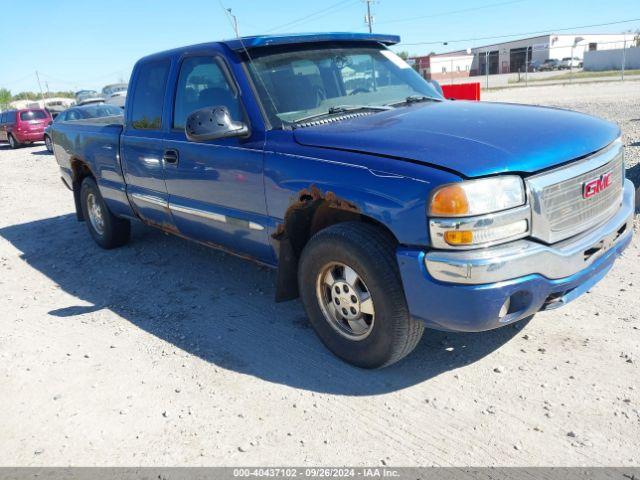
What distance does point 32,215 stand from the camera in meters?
8.70

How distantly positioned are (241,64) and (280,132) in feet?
2.14

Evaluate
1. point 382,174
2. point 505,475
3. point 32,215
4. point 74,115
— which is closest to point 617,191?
point 382,174

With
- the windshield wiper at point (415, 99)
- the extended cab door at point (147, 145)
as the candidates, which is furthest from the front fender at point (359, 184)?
the extended cab door at point (147, 145)

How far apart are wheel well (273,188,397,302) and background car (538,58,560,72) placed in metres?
62.6

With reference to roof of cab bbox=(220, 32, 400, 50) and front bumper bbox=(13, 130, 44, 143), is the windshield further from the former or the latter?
front bumper bbox=(13, 130, 44, 143)

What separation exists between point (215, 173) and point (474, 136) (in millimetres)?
1884

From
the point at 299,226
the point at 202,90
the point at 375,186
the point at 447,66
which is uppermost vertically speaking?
the point at 202,90

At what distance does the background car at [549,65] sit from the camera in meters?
59.1

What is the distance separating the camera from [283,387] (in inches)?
131

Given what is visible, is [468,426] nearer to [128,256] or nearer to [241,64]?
[241,64]

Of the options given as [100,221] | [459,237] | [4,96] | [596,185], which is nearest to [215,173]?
[459,237]

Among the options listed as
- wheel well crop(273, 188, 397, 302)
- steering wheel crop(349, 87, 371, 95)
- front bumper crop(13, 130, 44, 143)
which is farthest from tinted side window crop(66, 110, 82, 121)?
wheel well crop(273, 188, 397, 302)

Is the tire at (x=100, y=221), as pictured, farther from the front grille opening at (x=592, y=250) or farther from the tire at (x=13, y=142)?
the tire at (x=13, y=142)

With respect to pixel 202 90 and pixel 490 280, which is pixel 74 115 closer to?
pixel 202 90
